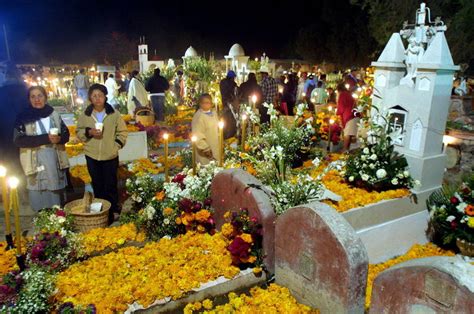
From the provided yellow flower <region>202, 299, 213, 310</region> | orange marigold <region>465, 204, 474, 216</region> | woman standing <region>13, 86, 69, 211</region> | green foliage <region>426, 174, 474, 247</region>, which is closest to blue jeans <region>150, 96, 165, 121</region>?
woman standing <region>13, 86, 69, 211</region>

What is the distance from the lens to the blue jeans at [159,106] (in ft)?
40.1

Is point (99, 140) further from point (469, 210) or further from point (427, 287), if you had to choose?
point (469, 210)

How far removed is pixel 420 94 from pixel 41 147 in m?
5.49

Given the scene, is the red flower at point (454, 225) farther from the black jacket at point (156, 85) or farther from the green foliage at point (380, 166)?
the black jacket at point (156, 85)

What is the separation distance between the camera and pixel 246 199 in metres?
4.47

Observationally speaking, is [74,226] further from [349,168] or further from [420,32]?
[420,32]

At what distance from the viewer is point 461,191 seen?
16.7ft

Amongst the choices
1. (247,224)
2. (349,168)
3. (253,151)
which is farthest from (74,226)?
(349,168)

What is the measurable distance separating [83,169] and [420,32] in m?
6.58

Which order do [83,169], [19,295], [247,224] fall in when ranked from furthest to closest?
[83,169], [247,224], [19,295]

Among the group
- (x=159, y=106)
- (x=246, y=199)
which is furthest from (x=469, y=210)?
(x=159, y=106)

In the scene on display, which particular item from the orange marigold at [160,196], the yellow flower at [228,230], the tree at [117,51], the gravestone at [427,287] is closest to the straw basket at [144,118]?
the orange marigold at [160,196]

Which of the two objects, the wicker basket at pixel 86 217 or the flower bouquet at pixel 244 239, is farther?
the wicker basket at pixel 86 217

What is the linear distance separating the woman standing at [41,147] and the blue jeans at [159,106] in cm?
675
